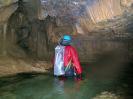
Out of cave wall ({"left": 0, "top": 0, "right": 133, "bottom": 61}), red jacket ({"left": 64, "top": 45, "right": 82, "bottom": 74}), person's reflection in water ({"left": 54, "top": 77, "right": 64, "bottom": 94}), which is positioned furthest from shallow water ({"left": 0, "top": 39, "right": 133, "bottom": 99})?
cave wall ({"left": 0, "top": 0, "right": 133, "bottom": 61})

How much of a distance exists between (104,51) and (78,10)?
4863 mm

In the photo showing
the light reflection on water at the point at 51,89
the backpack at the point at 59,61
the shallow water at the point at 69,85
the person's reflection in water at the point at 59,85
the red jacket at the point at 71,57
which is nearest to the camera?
the light reflection on water at the point at 51,89

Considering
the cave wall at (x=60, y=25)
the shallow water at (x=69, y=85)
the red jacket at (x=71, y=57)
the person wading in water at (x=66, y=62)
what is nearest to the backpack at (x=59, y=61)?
the person wading in water at (x=66, y=62)

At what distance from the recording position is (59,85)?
948cm

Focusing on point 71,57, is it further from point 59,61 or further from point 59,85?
point 59,85

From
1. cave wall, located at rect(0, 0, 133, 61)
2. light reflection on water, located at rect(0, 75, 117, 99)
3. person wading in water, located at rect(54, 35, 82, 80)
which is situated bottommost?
light reflection on water, located at rect(0, 75, 117, 99)

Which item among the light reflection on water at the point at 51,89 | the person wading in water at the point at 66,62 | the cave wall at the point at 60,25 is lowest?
the light reflection on water at the point at 51,89

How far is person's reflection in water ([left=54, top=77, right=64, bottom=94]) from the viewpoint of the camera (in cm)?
883

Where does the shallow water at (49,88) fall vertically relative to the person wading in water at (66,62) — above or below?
below

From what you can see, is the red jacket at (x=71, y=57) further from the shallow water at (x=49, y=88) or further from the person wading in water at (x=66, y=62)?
the shallow water at (x=49, y=88)

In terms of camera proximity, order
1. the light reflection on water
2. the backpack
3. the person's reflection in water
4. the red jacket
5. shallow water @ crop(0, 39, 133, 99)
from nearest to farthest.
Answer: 1. the light reflection on water
2. shallow water @ crop(0, 39, 133, 99)
3. the person's reflection in water
4. the red jacket
5. the backpack

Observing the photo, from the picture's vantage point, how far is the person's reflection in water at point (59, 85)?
8.83m

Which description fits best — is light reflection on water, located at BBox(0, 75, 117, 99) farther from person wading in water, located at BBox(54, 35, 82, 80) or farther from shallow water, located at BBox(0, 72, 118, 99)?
person wading in water, located at BBox(54, 35, 82, 80)

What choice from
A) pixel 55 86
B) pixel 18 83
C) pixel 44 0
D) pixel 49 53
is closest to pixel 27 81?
pixel 18 83
